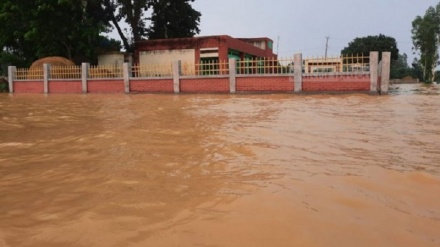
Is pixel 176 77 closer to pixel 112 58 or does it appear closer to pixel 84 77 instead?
pixel 84 77

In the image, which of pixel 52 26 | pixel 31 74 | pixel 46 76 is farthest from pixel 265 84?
pixel 52 26

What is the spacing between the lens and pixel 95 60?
22750 mm

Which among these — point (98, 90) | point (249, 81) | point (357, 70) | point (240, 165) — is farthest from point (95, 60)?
point (240, 165)

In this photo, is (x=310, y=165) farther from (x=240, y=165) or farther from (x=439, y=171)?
(x=439, y=171)

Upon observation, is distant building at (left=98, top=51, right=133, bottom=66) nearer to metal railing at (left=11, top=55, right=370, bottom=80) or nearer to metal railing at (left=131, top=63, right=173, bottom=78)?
metal railing at (left=11, top=55, right=370, bottom=80)

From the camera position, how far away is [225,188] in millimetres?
2566

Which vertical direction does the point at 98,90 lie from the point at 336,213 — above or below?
above

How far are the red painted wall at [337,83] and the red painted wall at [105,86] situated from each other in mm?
8554

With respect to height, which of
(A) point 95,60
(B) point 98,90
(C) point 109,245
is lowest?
(C) point 109,245

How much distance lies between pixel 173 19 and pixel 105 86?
413 inches

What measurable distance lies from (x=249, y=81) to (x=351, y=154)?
10.6 meters

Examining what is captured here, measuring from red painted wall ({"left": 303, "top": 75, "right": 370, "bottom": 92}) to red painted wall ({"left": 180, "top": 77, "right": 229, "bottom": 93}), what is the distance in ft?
10.7

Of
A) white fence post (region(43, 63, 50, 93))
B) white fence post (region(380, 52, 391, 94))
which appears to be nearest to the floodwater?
white fence post (region(380, 52, 391, 94))

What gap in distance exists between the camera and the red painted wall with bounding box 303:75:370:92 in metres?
12.0
